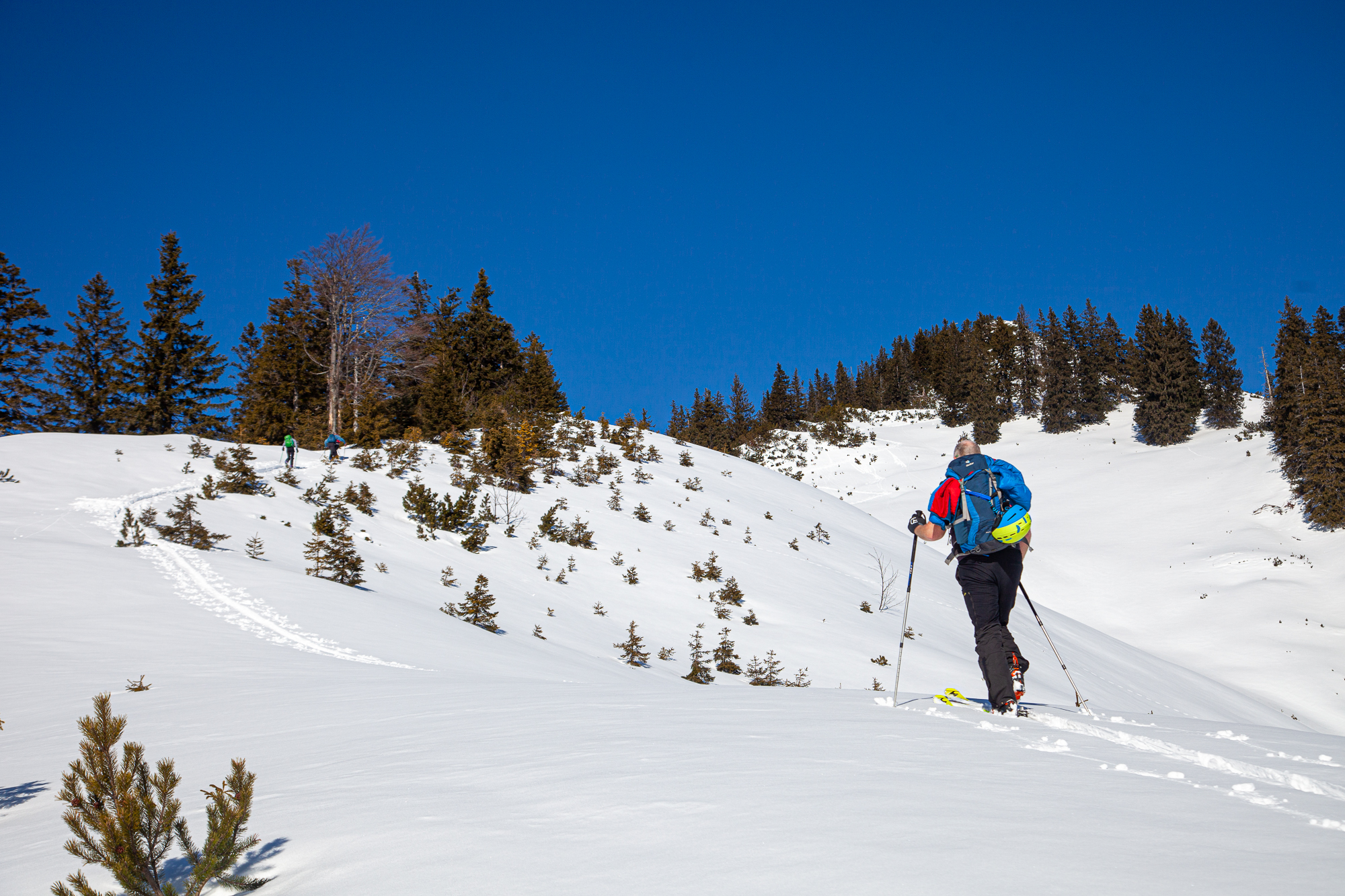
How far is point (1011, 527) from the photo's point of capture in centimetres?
509

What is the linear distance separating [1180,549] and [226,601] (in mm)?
41041

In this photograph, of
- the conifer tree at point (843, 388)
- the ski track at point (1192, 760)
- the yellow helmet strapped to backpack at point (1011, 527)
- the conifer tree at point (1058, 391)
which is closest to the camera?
the ski track at point (1192, 760)

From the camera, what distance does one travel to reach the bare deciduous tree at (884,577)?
18.2 meters

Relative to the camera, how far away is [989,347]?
74.1m

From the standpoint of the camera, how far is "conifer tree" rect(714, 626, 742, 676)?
40.9 feet

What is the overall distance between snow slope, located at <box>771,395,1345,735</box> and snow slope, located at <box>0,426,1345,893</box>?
43.0 feet

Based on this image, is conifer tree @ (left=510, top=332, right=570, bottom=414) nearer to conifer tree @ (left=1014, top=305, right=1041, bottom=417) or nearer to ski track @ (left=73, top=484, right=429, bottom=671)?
ski track @ (left=73, top=484, right=429, bottom=671)

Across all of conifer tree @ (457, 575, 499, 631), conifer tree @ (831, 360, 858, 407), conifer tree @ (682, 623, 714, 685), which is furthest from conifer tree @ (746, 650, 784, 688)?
conifer tree @ (831, 360, 858, 407)

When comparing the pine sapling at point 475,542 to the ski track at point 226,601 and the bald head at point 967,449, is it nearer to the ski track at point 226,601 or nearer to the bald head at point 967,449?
the ski track at point 226,601

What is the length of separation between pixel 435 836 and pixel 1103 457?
191ft

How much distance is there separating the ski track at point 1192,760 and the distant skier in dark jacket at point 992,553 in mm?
338

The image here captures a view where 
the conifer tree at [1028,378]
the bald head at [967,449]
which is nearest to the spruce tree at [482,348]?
the bald head at [967,449]

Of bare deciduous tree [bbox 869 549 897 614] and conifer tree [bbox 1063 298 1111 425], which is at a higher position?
conifer tree [bbox 1063 298 1111 425]

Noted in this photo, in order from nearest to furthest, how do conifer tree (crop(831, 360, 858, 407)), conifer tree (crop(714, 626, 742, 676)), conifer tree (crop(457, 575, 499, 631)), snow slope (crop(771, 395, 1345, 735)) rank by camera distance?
conifer tree (crop(457, 575, 499, 631)) → conifer tree (crop(714, 626, 742, 676)) → snow slope (crop(771, 395, 1345, 735)) → conifer tree (crop(831, 360, 858, 407))
